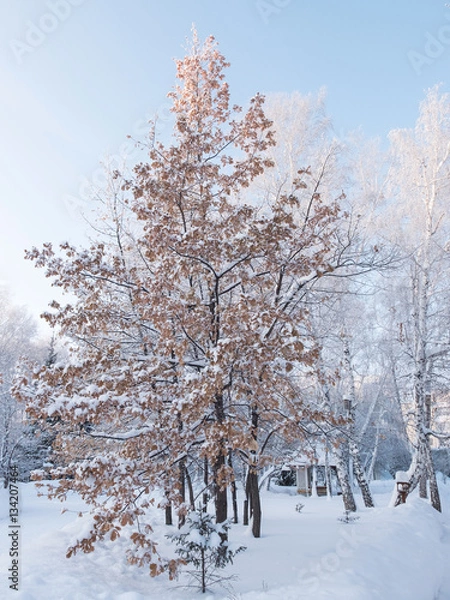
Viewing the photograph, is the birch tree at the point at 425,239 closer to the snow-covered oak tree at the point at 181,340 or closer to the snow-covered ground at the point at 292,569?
the snow-covered ground at the point at 292,569

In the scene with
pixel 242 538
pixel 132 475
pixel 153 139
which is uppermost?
pixel 153 139

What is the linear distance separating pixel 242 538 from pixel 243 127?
24.0ft

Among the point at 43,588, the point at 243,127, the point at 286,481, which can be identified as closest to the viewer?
the point at 43,588

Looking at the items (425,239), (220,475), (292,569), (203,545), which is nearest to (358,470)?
(425,239)

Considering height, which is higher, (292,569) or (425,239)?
(425,239)

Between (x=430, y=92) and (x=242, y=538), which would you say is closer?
(x=242, y=538)

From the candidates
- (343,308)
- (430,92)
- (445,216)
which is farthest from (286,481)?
(430,92)

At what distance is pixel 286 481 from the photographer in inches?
1201

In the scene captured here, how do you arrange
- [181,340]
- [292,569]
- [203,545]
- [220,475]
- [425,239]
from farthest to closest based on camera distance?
A: 1. [425,239]
2. [181,340]
3. [292,569]
4. [220,475]
5. [203,545]

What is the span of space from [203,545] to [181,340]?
8.39 feet

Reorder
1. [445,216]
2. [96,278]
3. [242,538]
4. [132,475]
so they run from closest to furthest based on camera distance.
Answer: [132,475] < [96,278] < [242,538] < [445,216]

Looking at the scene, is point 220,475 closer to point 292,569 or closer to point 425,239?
point 292,569

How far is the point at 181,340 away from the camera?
5934 mm

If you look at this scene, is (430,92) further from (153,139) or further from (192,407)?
(192,407)
